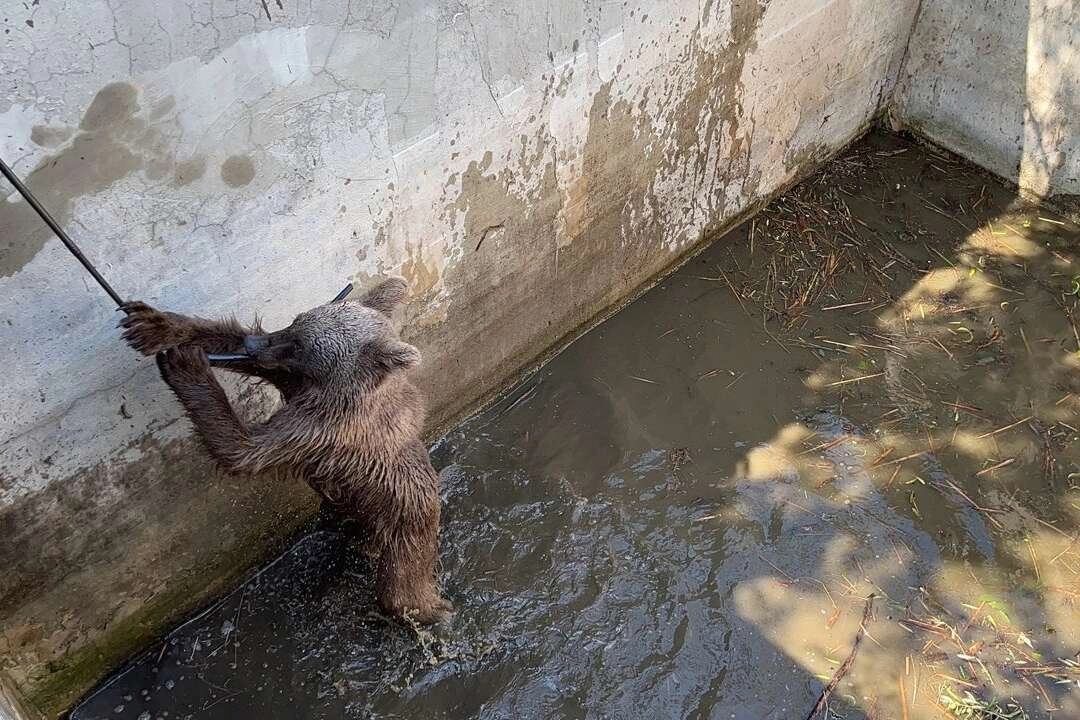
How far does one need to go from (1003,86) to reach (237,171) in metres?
5.77

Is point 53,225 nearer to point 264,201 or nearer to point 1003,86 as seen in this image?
point 264,201

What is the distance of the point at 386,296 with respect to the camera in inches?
143

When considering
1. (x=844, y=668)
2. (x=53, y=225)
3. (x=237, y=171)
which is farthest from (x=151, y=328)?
(x=844, y=668)

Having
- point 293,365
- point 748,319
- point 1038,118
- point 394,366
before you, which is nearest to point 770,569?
point 748,319

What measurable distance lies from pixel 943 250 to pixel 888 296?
2.34ft

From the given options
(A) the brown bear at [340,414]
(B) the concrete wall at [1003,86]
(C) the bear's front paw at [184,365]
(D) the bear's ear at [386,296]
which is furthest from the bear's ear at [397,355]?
(B) the concrete wall at [1003,86]

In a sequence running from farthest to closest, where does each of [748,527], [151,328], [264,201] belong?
[748,527], [264,201], [151,328]

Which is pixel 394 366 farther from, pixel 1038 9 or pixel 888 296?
pixel 1038 9

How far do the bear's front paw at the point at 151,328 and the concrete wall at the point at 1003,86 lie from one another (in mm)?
6007

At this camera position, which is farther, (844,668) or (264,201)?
Result: (844,668)

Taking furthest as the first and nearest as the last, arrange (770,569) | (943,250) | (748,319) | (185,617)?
(943,250)
(748,319)
(770,569)
(185,617)

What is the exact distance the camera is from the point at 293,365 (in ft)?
10.9

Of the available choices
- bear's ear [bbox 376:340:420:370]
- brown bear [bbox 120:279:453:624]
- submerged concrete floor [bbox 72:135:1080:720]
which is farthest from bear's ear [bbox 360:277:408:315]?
submerged concrete floor [bbox 72:135:1080:720]

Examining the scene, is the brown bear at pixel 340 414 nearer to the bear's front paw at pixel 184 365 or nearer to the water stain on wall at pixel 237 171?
the bear's front paw at pixel 184 365
